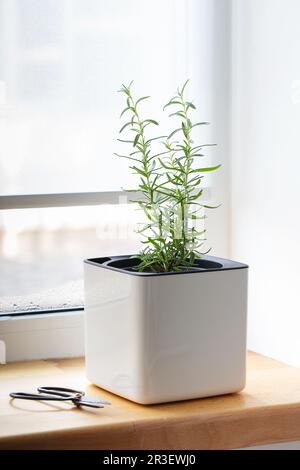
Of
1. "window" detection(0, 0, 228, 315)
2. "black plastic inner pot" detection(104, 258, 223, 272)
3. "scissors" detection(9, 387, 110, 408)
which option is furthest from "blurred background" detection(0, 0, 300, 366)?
"scissors" detection(9, 387, 110, 408)

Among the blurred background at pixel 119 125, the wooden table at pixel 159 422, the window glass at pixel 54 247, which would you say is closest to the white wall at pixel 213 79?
the blurred background at pixel 119 125

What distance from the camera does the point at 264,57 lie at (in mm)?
1427

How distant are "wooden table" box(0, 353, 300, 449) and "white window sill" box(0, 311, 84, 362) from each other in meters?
0.17

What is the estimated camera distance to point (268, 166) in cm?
143

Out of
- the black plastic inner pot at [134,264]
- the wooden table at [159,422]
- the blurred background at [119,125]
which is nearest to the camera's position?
the wooden table at [159,422]

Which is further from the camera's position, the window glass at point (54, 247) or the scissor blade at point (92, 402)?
the window glass at point (54, 247)

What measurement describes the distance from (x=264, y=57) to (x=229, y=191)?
0.26 metres

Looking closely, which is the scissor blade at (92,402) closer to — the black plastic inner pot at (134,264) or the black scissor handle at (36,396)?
the black scissor handle at (36,396)

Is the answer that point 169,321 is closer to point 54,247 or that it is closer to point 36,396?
point 36,396

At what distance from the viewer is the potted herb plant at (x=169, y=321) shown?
3.87ft

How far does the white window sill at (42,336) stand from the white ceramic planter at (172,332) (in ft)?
0.78

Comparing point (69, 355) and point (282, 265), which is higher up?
point (282, 265)

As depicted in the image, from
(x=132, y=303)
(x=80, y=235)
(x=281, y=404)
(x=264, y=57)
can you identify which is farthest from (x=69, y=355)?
(x=264, y=57)
